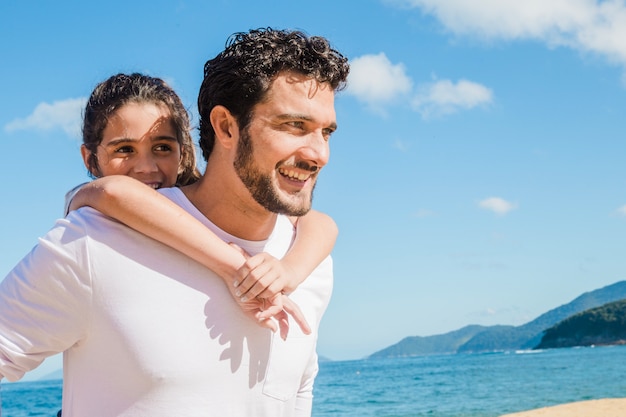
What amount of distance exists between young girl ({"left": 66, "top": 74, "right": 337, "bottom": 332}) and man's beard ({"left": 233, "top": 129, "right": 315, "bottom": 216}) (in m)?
0.15

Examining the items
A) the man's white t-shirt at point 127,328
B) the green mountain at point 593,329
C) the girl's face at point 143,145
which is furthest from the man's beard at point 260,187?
the green mountain at point 593,329

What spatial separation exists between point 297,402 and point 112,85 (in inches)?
65.6

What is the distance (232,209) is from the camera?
212cm

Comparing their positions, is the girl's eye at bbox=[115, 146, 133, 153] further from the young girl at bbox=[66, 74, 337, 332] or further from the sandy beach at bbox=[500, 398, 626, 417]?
the sandy beach at bbox=[500, 398, 626, 417]

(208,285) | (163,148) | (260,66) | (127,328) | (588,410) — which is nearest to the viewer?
(127,328)

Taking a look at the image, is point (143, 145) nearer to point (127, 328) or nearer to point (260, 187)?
point (260, 187)

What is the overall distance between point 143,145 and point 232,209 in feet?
2.89

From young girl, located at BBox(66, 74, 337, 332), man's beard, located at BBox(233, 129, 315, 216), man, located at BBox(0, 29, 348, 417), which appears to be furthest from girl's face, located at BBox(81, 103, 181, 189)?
man's beard, located at BBox(233, 129, 315, 216)

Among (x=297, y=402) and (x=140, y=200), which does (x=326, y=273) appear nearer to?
(x=297, y=402)

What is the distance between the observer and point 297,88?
2062 mm

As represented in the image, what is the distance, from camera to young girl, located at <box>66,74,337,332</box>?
1.92 metres

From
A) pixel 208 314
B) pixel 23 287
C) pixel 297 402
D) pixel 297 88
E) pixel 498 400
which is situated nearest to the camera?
pixel 23 287

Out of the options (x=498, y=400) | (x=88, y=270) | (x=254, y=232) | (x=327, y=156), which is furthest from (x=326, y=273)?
(x=498, y=400)

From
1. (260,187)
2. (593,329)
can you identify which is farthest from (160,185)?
(593,329)
